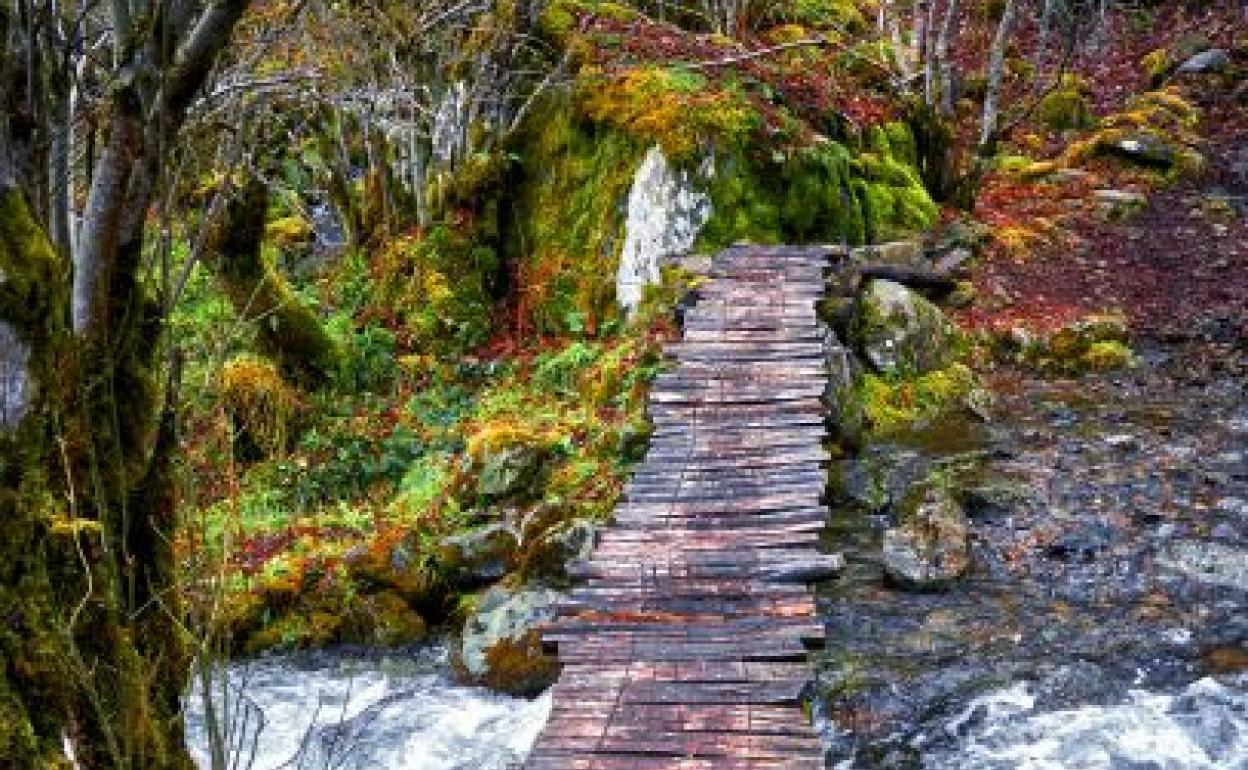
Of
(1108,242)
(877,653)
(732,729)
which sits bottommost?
(877,653)

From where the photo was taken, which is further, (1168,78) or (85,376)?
(1168,78)

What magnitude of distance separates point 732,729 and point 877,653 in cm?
216

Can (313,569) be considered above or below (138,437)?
below

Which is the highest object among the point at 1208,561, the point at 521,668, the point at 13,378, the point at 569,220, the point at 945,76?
the point at 945,76

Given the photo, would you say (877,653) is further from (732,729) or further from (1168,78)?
(1168,78)

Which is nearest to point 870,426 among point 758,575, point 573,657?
point 758,575

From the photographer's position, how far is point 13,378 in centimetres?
365

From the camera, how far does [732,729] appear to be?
543 centimetres

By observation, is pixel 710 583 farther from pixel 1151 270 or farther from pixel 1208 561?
pixel 1151 270

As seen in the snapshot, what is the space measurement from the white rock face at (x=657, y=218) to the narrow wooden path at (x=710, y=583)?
228 cm

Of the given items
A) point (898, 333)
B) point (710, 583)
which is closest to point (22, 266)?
point (710, 583)

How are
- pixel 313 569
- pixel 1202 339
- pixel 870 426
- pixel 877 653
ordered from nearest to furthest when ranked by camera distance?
1. pixel 877 653
2. pixel 313 569
3. pixel 870 426
4. pixel 1202 339

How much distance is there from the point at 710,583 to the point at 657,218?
20.0 feet

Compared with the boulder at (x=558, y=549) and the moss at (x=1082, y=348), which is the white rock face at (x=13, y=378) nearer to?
the boulder at (x=558, y=549)
